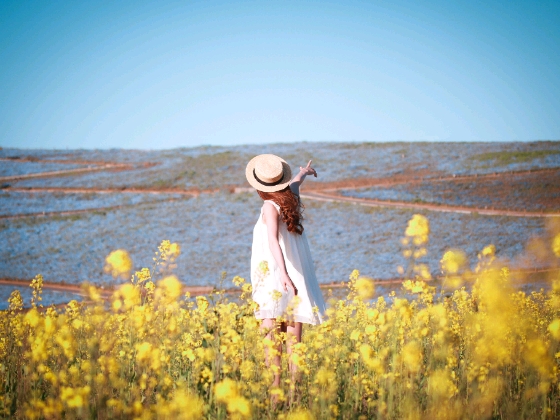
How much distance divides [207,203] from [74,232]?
8.24 meters

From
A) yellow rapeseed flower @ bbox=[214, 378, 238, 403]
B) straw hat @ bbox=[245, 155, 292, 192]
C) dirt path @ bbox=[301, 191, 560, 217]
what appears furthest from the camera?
dirt path @ bbox=[301, 191, 560, 217]

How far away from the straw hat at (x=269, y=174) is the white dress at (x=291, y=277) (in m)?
0.22

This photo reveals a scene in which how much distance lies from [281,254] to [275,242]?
0.13 meters

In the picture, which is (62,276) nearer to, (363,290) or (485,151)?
(363,290)

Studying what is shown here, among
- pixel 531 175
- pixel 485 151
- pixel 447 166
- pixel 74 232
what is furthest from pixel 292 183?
pixel 485 151

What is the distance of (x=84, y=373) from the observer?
3861 mm

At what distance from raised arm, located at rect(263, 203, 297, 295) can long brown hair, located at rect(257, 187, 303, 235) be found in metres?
0.09

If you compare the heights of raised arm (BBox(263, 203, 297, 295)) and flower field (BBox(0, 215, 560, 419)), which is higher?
raised arm (BBox(263, 203, 297, 295))

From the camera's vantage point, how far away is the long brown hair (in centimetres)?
506

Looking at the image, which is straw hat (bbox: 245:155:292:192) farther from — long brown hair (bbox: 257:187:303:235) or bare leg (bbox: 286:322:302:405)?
bare leg (bbox: 286:322:302:405)

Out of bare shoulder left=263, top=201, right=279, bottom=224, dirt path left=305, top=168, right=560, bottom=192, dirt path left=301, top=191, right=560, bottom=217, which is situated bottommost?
bare shoulder left=263, top=201, right=279, bottom=224

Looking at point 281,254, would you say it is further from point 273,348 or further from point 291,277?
point 273,348

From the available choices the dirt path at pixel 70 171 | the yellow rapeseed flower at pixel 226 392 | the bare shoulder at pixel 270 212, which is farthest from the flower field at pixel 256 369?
the dirt path at pixel 70 171

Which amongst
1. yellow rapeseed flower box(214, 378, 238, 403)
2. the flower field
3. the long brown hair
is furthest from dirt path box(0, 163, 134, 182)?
yellow rapeseed flower box(214, 378, 238, 403)
